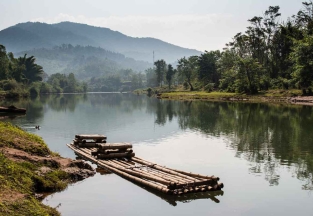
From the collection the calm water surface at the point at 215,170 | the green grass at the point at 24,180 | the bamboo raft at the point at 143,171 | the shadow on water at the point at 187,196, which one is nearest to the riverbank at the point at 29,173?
the green grass at the point at 24,180

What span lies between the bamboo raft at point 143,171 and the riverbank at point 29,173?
2283 mm

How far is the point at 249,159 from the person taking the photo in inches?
1072

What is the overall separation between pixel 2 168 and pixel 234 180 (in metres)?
12.9

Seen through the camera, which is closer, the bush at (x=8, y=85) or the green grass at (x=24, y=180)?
the green grass at (x=24, y=180)

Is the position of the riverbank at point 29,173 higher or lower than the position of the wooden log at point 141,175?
higher

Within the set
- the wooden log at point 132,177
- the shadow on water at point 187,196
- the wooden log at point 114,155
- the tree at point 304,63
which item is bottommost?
the shadow on water at point 187,196

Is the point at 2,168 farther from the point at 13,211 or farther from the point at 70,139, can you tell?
the point at 70,139

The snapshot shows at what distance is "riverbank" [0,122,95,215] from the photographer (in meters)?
13.8

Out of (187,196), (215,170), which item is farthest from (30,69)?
(187,196)

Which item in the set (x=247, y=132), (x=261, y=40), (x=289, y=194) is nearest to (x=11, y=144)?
(x=289, y=194)

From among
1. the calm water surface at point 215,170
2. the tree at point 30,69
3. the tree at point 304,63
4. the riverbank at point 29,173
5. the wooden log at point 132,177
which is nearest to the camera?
the riverbank at point 29,173

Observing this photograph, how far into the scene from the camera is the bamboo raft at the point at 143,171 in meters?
18.5

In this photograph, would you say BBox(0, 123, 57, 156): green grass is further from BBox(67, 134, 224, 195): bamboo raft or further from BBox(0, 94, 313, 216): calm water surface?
BBox(0, 94, 313, 216): calm water surface

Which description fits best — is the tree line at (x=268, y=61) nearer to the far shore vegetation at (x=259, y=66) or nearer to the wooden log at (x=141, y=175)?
the far shore vegetation at (x=259, y=66)
